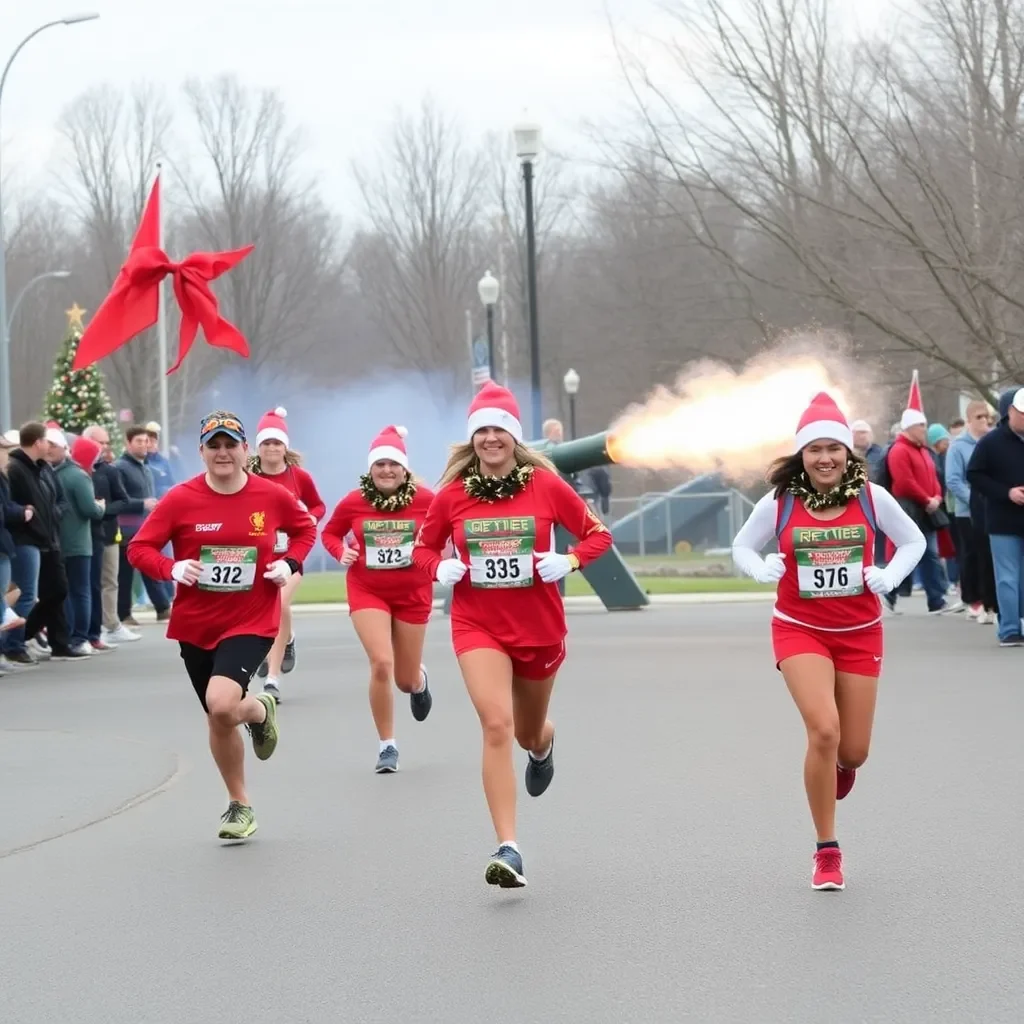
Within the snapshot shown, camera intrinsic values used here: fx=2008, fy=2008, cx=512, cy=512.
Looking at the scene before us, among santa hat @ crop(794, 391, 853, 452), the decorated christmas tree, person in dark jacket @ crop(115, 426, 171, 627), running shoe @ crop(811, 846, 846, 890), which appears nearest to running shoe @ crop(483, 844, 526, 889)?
running shoe @ crop(811, 846, 846, 890)

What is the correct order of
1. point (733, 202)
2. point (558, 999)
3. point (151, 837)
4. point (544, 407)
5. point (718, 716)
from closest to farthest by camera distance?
point (558, 999) < point (151, 837) < point (718, 716) < point (733, 202) < point (544, 407)

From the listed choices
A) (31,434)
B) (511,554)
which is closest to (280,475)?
(31,434)

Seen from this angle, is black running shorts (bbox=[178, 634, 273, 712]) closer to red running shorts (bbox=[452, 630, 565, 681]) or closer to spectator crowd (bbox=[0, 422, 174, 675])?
red running shorts (bbox=[452, 630, 565, 681])

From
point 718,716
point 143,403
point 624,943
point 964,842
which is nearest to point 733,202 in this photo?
point 718,716

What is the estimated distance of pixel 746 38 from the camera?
65.0 ft

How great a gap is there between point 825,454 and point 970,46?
12712 millimetres

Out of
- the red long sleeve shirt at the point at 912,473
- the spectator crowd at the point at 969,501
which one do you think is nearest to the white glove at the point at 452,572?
the spectator crowd at the point at 969,501

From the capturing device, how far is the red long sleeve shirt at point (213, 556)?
359 inches

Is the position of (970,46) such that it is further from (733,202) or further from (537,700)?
(537,700)

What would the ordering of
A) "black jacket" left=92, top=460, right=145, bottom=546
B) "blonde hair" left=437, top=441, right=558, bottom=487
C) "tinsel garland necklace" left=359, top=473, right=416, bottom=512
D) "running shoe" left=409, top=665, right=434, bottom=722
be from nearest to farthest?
"blonde hair" left=437, top=441, right=558, bottom=487 → "tinsel garland necklace" left=359, top=473, right=416, bottom=512 → "running shoe" left=409, top=665, right=434, bottom=722 → "black jacket" left=92, top=460, right=145, bottom=546

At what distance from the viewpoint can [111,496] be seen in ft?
68.4

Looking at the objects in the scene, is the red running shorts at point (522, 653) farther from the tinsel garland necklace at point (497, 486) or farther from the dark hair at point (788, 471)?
the dark hair at point (788, 471)

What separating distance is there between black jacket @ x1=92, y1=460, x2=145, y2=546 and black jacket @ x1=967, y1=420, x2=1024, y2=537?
882 centimetres

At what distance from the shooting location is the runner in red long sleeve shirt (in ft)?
29.8
